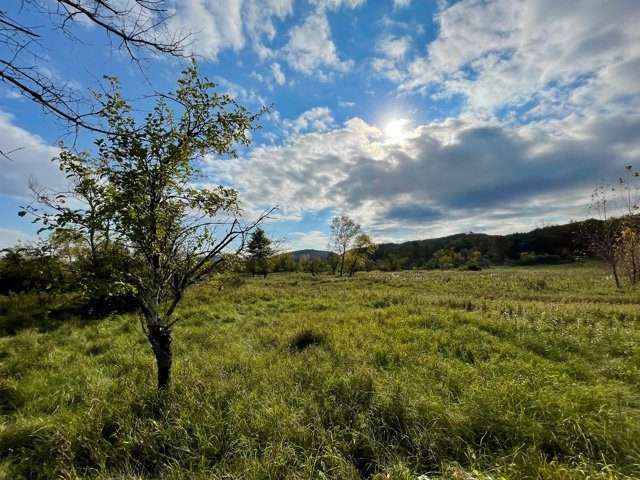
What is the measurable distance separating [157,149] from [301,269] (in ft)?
225

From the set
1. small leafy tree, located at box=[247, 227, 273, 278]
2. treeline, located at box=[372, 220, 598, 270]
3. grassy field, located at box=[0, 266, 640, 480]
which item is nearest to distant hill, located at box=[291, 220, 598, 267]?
treeline, located at box=[372, 220, 598, 270]

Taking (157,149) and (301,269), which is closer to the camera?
(157,149)

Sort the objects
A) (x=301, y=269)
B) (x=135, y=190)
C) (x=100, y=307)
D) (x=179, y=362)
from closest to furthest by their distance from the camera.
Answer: (x=135, y=190)
(x=179, y=362)
(x=100, y=307)
(x=301, y=269)

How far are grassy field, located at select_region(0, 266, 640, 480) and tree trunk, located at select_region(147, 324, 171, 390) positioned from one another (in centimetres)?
22

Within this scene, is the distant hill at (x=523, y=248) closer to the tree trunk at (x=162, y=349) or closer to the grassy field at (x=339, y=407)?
the grassy field at (x=339, y=407)

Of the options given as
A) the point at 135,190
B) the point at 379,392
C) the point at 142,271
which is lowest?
the point at 379,392

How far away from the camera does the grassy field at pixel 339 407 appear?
3199 mm

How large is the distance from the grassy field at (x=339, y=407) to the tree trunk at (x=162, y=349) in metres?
0.22

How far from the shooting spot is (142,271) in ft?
15.3

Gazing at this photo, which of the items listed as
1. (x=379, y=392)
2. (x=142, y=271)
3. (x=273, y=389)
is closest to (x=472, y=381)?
(x=379, y=392)

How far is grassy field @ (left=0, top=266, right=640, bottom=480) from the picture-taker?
3.20 metres

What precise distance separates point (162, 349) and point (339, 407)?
302cm

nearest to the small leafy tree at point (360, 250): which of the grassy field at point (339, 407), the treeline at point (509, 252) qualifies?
the treeline at point (509, 252)

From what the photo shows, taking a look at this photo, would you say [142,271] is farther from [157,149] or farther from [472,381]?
[472,381]
